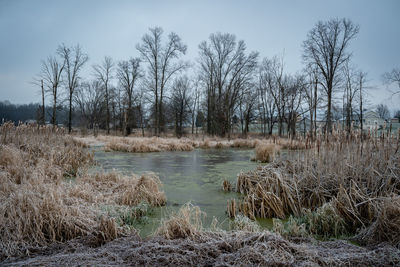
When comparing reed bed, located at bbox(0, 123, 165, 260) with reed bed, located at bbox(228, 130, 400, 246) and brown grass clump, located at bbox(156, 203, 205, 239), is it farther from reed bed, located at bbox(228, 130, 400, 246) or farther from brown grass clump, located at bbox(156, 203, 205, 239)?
reed bed, located at bbox(228, 130, 400, 246)

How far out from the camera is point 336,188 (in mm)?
4266

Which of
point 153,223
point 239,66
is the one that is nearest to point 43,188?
point 153,223

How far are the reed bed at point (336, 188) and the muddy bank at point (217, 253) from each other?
72 cm

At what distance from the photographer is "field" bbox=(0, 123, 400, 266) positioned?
2.35 meters

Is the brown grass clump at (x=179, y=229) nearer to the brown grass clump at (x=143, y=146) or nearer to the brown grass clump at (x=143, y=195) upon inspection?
the brown grass clump at (x=143, y=195)

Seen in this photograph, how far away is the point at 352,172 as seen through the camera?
4.39 metres

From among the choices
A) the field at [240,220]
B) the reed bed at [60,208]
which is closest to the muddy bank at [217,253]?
the field at [240,220]

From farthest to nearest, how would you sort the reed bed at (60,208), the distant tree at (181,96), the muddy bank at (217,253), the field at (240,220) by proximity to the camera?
the distant tree at (181,96) → the reed bed at (60,208) → the field at (240,220) → the muddy bank at (217,253)

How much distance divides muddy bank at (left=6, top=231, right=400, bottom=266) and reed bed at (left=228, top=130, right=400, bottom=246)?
72cm

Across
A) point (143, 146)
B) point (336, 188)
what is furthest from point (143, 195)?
point (143, 146)

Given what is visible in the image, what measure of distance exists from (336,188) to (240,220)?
199 cm

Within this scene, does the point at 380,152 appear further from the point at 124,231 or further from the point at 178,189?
the point at 124,231

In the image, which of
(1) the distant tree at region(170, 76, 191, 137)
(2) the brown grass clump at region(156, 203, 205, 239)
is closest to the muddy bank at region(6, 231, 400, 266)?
(2) the brown grass clump at region(156, 203, 205, 239)

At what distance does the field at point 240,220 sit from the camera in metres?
2.35
